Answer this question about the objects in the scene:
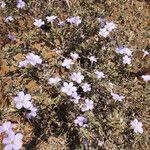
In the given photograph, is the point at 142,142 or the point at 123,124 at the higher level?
the point at 123,124

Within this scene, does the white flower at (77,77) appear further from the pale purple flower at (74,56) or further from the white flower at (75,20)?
the white flower at (75,20)

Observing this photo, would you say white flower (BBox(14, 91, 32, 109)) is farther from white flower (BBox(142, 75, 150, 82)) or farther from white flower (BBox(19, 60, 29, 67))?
white flower (BBox(142, 75, 150, 82))

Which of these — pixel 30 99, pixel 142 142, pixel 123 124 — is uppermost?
pixel 30 99

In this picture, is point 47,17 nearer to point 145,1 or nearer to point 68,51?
point 68,51

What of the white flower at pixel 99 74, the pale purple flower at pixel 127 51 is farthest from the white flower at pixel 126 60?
the white flower at pixel 99 74

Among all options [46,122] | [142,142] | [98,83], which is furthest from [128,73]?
[46,122]

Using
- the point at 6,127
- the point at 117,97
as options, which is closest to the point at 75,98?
the point at 117,97
